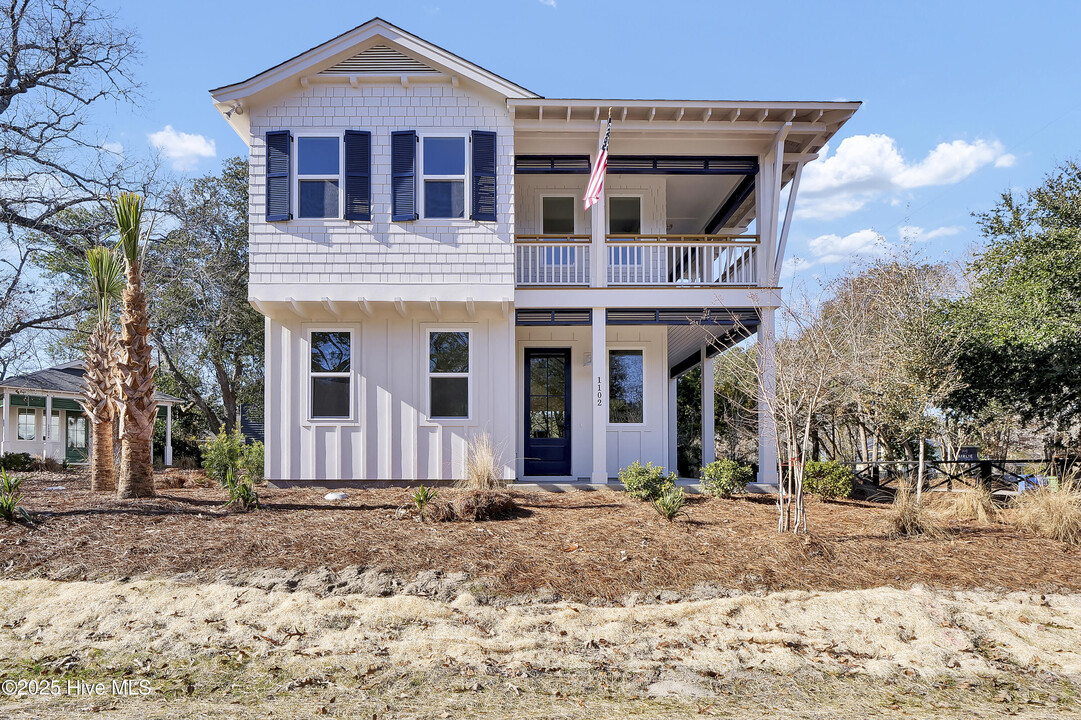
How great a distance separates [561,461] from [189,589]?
25.2 ft

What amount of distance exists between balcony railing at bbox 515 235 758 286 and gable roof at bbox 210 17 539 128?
8.42ft

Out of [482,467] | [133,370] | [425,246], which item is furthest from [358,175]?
[482,467]

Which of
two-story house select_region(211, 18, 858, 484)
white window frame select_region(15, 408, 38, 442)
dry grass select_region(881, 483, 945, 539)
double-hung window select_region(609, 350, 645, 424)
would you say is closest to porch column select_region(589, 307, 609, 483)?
two-story house select_region(211, 18, 858, 484)

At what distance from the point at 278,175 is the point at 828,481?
1002 centimetres

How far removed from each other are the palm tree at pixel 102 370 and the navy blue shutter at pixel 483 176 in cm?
551

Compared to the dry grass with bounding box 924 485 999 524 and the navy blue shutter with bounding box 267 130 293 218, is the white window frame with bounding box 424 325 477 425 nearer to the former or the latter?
the navy blue shutter with bounding box 267 130 293 218

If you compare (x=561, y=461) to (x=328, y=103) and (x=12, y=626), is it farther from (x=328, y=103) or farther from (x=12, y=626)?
(x=12, y=626)

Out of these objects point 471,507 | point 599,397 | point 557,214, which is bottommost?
point 471,507

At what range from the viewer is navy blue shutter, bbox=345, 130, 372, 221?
452 inches

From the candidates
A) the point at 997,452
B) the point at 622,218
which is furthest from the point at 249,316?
the point at 997,452

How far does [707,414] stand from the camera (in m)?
14.6

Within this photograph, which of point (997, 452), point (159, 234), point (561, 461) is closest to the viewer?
point (561, 461)

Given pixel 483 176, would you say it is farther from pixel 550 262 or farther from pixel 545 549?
pixel 545 549

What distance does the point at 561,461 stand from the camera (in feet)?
43.6
